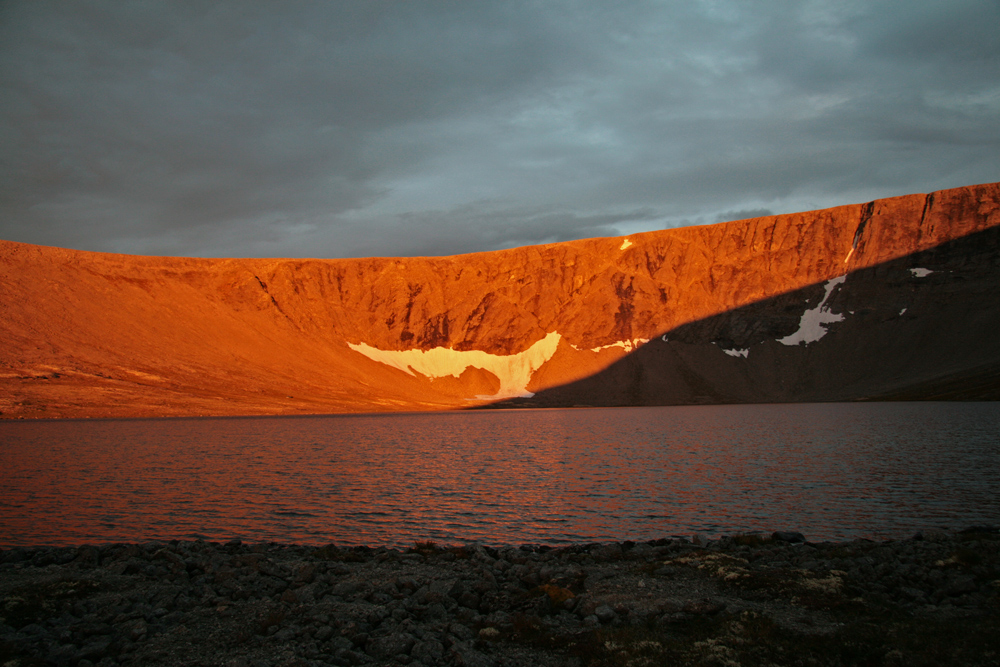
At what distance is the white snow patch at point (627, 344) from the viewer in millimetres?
133750

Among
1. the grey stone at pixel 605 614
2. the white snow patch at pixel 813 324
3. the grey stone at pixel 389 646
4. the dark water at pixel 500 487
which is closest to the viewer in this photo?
the grey stone at pixel 389 646

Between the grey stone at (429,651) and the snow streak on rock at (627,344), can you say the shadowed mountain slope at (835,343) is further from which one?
the grey stone at (429,651)

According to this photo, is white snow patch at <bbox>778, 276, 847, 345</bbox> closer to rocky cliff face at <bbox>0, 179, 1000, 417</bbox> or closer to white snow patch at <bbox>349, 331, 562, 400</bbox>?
rocky cliff face at <bbox>0, 179, 1000, 417</bbox>

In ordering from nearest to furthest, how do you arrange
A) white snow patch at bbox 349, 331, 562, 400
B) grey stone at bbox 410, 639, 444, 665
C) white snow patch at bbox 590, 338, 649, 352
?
grey stone at bbox 410, 639, 444, 665
white snow patch at bbox 349, 331, 562, 400
white snow patch at bbox 590, 338, 649, 352

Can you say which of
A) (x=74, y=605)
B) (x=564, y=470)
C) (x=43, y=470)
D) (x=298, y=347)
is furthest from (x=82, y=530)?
(x=298, y=347)

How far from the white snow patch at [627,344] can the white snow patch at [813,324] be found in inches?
1049

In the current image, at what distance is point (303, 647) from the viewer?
33.0 ft

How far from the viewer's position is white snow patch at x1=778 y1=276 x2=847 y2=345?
128 meters

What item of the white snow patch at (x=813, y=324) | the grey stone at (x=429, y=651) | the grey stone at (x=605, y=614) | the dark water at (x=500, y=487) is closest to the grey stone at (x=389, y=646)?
the grey stone at (x=429, y=651)

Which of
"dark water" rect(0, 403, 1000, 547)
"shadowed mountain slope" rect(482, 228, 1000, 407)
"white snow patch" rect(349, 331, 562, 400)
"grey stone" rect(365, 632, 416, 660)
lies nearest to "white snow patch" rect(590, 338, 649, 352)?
"shadowed mountain slope" rect(482, 228, 1000, 407)

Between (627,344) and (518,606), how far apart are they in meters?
126

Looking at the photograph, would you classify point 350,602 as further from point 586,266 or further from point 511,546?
Answer: point 586,266

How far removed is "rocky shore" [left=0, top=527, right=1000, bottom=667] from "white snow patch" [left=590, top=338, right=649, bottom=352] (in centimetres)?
11873

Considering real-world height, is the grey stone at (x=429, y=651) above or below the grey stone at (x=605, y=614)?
below
